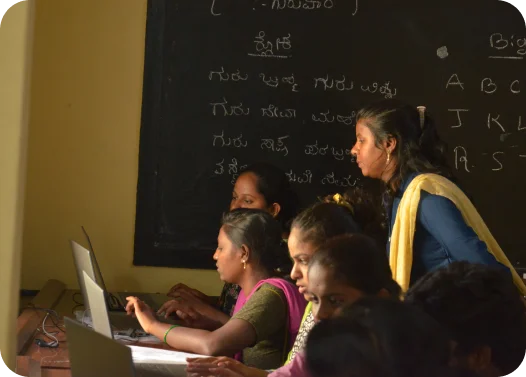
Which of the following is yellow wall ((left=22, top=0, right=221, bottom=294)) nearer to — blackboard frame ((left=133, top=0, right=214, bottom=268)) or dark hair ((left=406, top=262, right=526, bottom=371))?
blackboard frame ((left=133, top=0, right=214, bottom=268))

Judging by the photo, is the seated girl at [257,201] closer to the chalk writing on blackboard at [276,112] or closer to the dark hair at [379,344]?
the chalk writing on blackboard at [276,112]

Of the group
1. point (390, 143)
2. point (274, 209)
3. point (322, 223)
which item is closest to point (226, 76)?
point (274, 209)

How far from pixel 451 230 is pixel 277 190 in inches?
37.5

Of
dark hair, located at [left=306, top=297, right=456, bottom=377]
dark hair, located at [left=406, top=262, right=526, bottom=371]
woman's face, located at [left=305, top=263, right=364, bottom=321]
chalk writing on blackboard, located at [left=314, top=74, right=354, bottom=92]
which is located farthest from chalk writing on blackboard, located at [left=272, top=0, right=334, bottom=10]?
dark hair, located at [left=306, top=297, right=456, bottom=377]

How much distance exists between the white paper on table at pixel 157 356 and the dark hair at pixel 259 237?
415 millimetres

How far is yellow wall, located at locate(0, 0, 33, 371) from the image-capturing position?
1.76 m

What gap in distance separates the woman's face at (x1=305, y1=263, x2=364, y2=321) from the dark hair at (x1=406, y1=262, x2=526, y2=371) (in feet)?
1.04

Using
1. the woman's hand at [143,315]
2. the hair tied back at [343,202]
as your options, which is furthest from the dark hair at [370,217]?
the woman's hand at [143,315]

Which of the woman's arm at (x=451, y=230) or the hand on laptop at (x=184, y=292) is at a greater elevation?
the woman's arm at (x=451, y=230)

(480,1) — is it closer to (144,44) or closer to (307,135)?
(307,135)

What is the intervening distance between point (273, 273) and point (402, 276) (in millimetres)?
381

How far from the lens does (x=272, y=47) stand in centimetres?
332

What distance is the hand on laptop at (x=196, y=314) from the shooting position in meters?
2.62

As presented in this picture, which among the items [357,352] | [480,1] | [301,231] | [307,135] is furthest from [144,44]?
[357,352]
